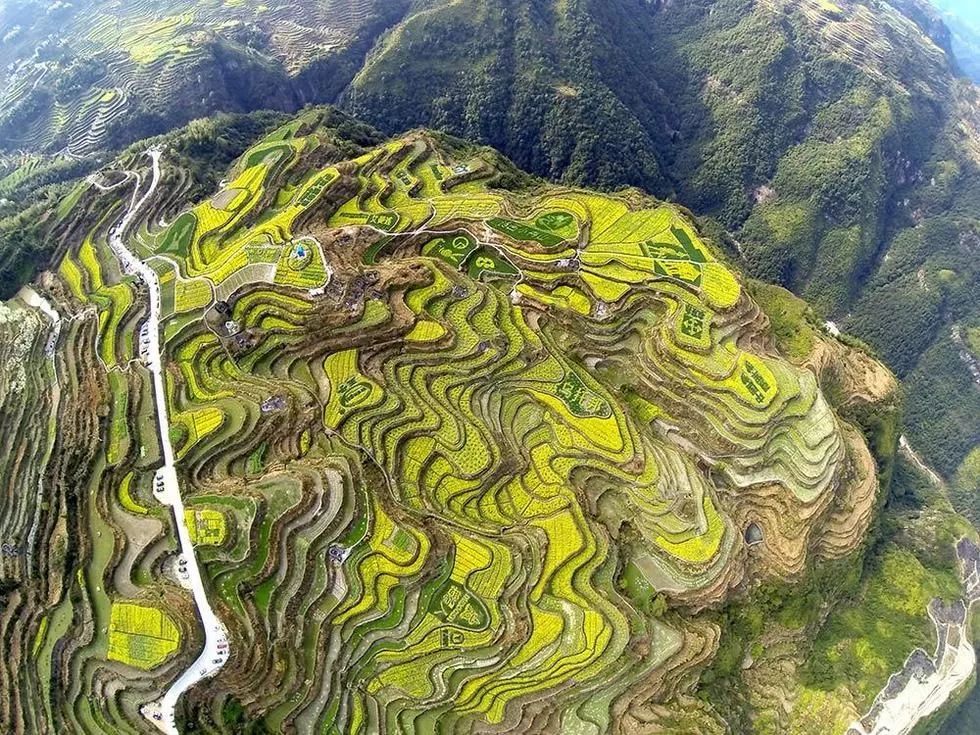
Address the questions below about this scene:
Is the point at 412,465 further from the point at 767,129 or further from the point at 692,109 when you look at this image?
the point at 692,109

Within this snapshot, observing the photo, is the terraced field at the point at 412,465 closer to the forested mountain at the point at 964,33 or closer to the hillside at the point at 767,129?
the hillside at the point at 767,129

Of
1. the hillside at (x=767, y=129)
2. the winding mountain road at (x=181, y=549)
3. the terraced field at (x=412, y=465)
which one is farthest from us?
the hillside at (x=767, y=129)

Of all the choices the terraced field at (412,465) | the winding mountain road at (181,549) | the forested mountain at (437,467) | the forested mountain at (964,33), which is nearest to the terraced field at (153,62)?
the forested mountain at (437,467)

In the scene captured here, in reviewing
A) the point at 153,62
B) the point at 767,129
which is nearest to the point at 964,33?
the point at 767,129

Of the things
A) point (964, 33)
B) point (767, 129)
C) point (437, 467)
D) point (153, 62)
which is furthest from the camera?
point (964, 33)

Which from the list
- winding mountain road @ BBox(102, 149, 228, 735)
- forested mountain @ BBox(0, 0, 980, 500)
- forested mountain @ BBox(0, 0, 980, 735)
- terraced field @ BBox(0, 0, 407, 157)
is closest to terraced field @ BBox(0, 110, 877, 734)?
forested mountain @ BBox(0, 0, 980, 735)

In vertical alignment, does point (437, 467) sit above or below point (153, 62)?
below
